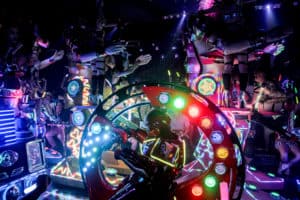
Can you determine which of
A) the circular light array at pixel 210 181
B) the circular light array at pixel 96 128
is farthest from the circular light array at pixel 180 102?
the circular light array at pixel 96 128

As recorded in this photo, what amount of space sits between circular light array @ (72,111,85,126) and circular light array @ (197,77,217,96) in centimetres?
335

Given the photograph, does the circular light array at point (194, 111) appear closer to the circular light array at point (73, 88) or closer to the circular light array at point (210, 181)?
the circular light array at point (210, 181)

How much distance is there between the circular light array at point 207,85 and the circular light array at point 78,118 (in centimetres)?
335

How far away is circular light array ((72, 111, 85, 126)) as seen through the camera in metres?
7.14

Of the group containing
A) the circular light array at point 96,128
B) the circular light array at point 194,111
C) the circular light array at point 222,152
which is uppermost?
the circular light array at point 194,111

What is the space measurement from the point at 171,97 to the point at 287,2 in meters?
7.40

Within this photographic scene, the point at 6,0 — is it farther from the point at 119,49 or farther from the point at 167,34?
the point at 167,34

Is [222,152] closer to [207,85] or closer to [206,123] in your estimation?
[206,123]

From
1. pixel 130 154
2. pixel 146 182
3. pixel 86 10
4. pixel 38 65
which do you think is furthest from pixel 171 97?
pixel 86 10

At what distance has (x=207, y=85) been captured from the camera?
22.1 feet

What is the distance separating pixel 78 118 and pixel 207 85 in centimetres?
369

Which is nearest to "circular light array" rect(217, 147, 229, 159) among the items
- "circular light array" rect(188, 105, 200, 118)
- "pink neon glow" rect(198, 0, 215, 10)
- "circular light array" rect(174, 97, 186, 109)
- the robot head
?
"circular light array" rect(188, 105, 200, 118)

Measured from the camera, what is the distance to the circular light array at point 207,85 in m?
6.70

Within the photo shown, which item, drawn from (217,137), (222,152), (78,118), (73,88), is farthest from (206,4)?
(222,152)
